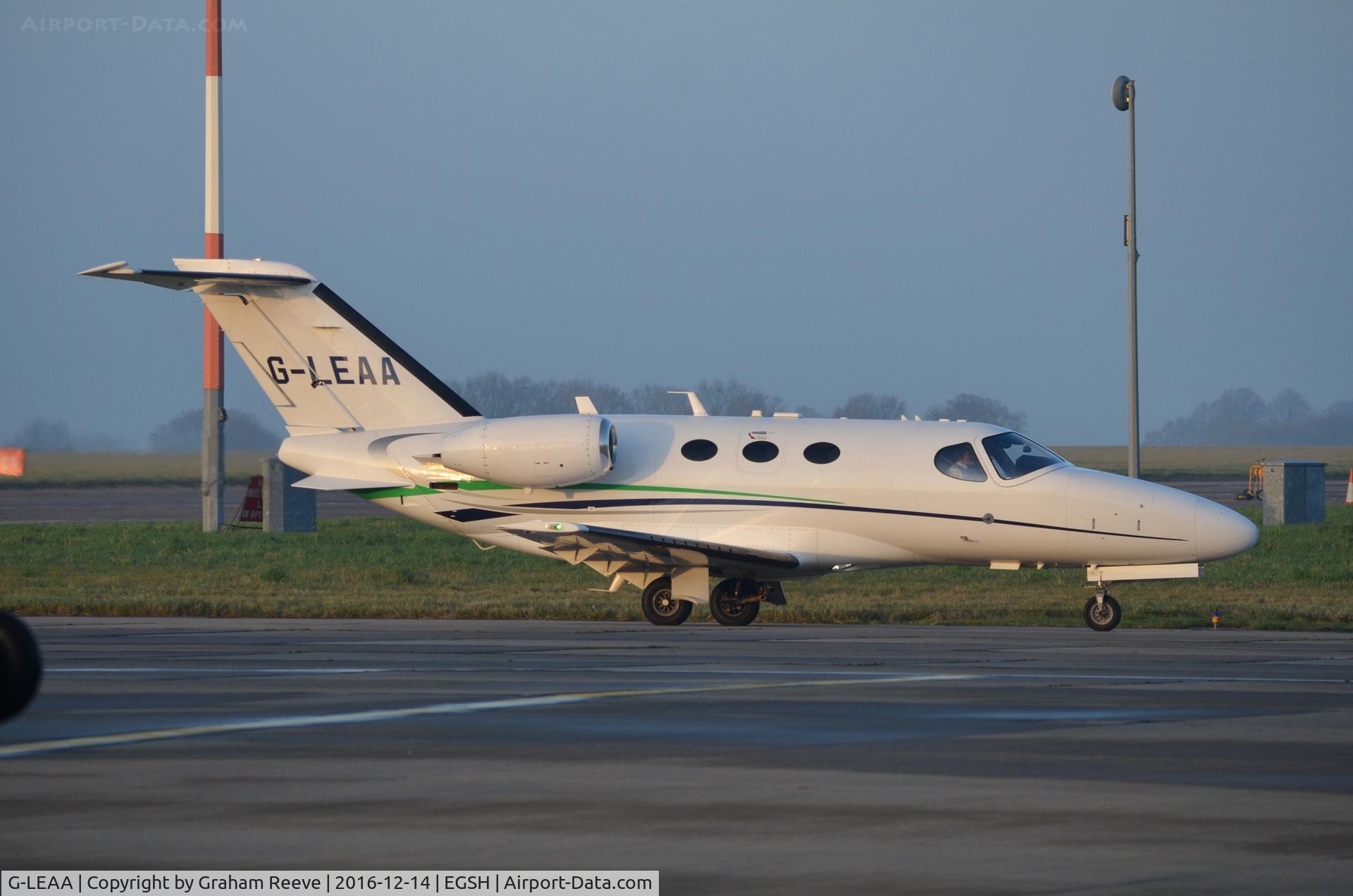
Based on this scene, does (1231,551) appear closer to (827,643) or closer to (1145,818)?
(827,643)

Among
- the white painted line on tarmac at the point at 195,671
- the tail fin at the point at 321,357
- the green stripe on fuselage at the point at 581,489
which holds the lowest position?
the white painted line on tarmac at the point at 195,671

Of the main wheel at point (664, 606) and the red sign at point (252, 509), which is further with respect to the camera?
the red sign at point (252, 509)

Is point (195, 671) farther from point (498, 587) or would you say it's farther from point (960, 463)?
point (498, 587)

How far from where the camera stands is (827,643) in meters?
17.6

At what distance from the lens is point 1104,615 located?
20.3m

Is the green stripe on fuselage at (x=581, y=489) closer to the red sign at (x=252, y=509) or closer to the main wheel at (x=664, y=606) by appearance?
the main wheel at (x=664, y=606)

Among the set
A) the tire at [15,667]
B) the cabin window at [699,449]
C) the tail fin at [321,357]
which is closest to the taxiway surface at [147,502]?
the tail fin at [321,357]

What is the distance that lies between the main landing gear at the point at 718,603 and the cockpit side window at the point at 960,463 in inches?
108

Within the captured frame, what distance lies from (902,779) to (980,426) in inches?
511

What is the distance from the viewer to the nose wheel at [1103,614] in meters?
20.2

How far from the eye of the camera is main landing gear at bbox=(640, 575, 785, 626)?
70.0 ft

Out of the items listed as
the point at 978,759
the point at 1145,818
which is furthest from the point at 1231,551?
the point at 1145,818

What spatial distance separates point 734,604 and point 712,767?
1208 centimetres

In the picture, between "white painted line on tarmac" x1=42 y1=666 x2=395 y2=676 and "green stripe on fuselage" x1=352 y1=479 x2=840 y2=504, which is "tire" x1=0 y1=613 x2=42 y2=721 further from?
"green stripe on fuselage" x1=352 y1=479 x2=840 y2=504
